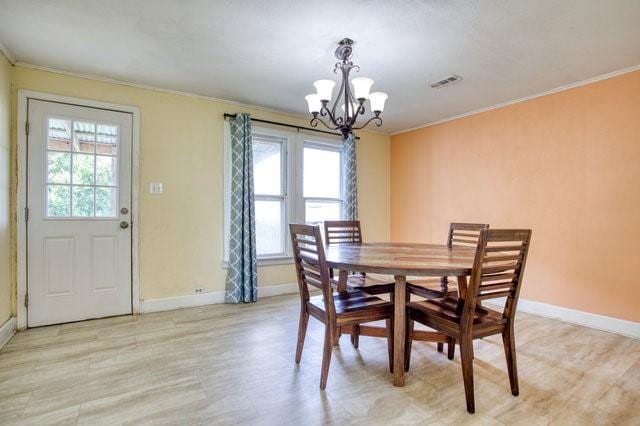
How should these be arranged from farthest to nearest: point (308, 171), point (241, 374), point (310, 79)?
point (308, 171)
point (310, 79)
point (241, 374)

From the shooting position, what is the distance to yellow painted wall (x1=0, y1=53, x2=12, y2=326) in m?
2.61

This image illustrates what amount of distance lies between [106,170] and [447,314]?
10.5 ft

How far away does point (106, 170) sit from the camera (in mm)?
3201

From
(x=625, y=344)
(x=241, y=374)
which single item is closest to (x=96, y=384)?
(x=241, y=374)

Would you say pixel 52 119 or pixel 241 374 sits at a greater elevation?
pixel 52 119

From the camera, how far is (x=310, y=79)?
10.3ft

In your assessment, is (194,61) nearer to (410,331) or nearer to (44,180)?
(44,180)

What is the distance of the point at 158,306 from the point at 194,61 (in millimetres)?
2367

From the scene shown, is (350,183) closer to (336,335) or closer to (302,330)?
(302,330)

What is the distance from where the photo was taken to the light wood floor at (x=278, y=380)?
1.70 metres

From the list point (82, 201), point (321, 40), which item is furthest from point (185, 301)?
point (321, 40)

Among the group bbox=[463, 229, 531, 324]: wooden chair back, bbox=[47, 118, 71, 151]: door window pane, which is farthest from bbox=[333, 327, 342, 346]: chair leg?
bbox=[47, 118, 71, 151]: door window pane

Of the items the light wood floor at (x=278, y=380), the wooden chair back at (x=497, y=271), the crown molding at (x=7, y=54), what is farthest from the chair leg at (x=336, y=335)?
the crown molding at (x=7, y=54)

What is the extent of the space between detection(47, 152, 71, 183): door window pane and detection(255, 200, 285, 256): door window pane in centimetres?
187
